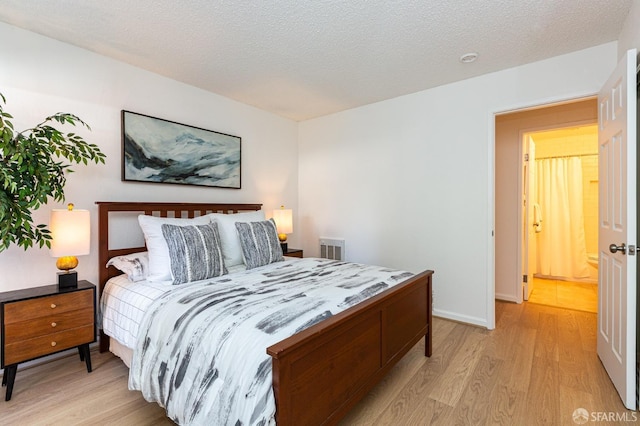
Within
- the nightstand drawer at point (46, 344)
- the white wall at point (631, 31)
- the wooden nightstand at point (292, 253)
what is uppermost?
the white wall at point (631, 31)

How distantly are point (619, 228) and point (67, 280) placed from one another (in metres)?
3.70

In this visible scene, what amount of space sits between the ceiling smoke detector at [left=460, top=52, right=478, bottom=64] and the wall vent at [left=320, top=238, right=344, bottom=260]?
242 centimetres

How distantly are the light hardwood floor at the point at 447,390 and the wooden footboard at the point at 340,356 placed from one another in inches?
9.0

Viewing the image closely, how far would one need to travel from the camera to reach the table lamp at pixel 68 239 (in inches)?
82.6

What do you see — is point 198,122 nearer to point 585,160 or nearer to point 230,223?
point 230,223

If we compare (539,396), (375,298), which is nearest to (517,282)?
(539,396)

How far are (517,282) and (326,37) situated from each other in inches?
141

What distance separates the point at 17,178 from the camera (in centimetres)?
186

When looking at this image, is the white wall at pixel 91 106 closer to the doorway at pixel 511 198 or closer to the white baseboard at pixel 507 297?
the doorway at pixel 511 198

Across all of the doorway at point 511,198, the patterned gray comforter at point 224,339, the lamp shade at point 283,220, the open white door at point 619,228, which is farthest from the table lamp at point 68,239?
the doorway at point 511,198

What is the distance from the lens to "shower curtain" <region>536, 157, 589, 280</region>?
15.8 ft

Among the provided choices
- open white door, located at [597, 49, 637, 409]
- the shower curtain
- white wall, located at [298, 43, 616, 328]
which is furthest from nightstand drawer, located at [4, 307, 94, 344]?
the shower curtain

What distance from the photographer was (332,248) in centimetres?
419

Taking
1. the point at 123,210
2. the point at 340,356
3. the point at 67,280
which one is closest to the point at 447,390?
the point at 340,356
